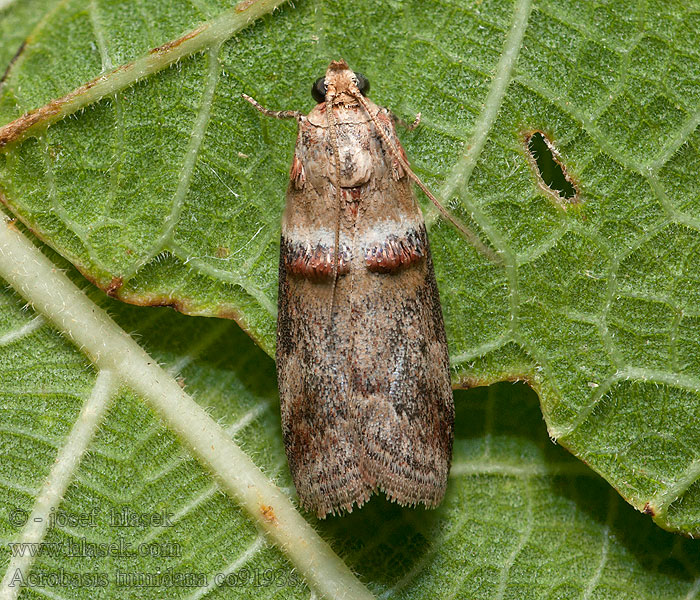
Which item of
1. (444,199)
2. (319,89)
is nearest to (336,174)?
(319,89)

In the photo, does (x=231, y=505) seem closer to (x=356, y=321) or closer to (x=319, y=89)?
(x=356, y=321)

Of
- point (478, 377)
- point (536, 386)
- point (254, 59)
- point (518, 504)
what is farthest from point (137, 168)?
point (518, 504)

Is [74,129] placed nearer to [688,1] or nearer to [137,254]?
[137,254]

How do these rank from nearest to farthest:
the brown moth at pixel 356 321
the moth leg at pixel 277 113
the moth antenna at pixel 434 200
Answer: the brown moth at pixel 356 321 → the moth antenna at pixel 434 200 → the moth leg at pixel 277 113

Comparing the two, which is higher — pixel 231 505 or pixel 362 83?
pixel 362 83

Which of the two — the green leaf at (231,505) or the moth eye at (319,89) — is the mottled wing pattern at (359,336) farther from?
the green leaf at (231,505)
